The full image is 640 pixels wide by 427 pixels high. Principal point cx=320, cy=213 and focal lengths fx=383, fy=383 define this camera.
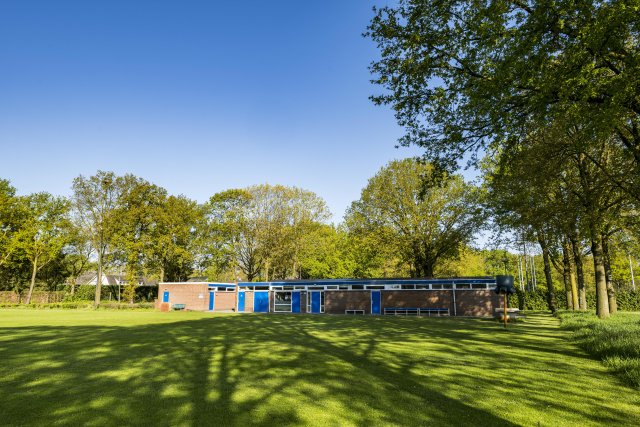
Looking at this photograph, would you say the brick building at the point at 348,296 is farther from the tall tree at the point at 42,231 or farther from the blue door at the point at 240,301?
the tall tree at the point at 42,231

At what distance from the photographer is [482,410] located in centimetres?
680

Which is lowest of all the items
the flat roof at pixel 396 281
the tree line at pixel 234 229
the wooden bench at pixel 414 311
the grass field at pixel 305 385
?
the wooden bench at pixel 414 311

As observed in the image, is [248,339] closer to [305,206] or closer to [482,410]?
[482,410]

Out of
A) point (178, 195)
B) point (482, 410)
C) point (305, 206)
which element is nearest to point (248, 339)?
point (482, 410)

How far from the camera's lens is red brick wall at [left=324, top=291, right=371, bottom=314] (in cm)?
4159

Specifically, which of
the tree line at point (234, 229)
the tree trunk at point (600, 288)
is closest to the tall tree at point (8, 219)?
the tree line at point (234, 229)

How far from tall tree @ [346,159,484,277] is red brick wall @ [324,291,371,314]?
20.2 feet

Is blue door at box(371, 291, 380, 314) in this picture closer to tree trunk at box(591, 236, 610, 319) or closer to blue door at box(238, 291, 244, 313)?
blue door at box(238, 291, 244, 313)

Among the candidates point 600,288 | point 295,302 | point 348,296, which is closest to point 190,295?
point 295,302

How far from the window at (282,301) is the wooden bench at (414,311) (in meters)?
11.9

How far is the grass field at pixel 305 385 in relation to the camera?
6.39m

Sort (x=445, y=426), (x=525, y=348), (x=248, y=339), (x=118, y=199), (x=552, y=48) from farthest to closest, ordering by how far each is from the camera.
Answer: (x=118, y=199)
(x=248, y=339)
(x=525, y=348)
(x=552, y=48)
(x=445, y=426)

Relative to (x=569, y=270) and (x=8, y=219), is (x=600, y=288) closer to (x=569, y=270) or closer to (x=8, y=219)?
(x=569, y=270)

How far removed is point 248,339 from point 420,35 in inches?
548
